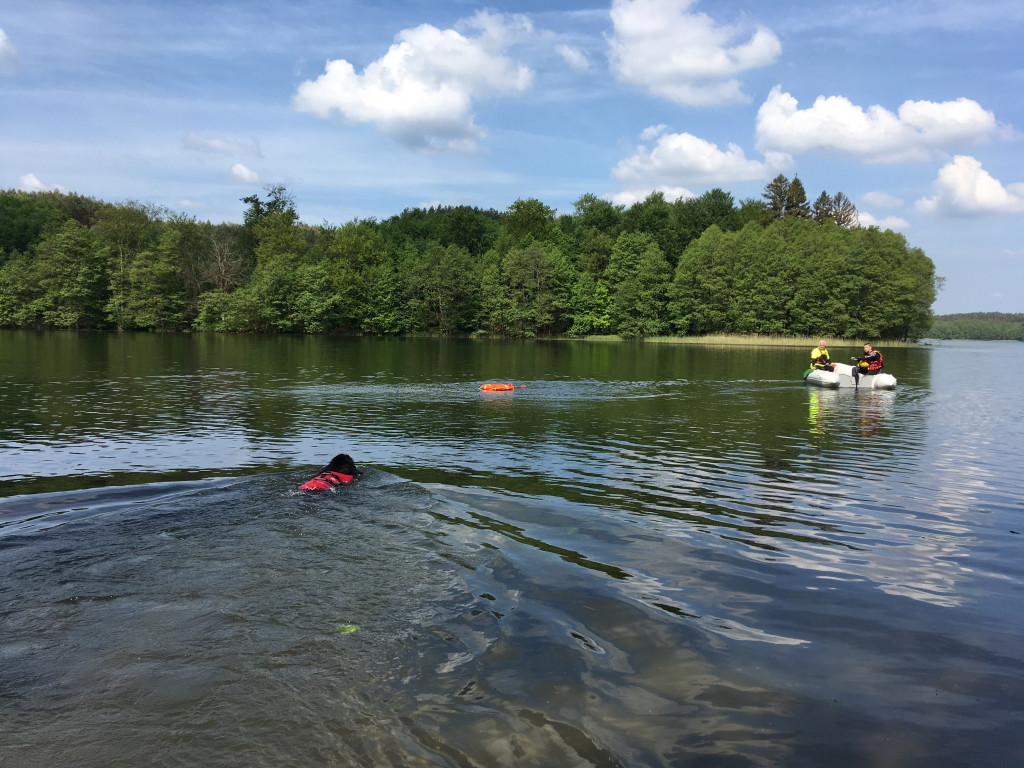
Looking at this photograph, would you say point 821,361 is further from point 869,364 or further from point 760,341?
point 760,341

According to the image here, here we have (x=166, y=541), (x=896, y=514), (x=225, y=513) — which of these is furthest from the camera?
(x=896, y=514)

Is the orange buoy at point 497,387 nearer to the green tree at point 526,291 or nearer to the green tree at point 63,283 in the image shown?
the green tree at point 526,291

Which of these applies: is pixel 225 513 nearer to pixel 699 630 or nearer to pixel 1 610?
pixel 1 610

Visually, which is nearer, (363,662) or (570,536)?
(363,662)

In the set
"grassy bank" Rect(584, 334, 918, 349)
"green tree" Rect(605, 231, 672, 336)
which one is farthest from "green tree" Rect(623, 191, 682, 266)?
"grassy bank" Rect(584, 334, 918, 349)

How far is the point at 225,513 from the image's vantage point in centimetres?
903

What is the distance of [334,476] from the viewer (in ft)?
34.0

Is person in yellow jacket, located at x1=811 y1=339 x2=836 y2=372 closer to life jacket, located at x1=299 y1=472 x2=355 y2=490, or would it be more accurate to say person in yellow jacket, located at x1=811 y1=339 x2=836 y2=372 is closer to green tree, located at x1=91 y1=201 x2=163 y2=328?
life jacket, located at x1=299 y1=472 x2=355 y2=490

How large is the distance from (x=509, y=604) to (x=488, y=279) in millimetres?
84791

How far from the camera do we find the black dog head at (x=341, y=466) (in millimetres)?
10672

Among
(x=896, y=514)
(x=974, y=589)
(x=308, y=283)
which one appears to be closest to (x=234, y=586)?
(x=974, y=589)

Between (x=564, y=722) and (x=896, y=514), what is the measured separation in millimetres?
7235

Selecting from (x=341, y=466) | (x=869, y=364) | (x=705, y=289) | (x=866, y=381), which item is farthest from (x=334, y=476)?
(x=705, y=289)

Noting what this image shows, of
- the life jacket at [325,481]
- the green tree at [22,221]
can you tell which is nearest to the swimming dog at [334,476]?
the life jacket at [325,481]
